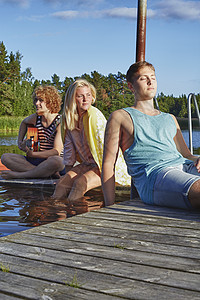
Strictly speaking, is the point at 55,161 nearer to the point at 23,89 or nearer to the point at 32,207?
the point at 32,207

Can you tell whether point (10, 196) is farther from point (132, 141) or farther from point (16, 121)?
point (16, 121)

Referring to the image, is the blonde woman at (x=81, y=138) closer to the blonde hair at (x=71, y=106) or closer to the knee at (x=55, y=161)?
the blonde hair at (x=71, y=106)

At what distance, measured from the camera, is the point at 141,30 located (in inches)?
172

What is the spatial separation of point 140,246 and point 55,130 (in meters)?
3.81

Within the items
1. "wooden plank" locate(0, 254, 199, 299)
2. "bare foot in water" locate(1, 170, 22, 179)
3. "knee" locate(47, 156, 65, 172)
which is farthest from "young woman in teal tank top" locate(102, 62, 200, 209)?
"bare foot in water" locate(1, 170, 22, 179)

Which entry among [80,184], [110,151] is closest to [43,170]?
[80,184]

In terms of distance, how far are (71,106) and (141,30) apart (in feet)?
3.62

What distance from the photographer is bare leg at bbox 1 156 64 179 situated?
18.2 ft

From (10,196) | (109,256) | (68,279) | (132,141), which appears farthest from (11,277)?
(10,196)

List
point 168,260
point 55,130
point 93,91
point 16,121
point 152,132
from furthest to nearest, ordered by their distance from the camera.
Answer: point 16,121 < point 55,130 < point 93,91 < point 152,132 < point 168,260

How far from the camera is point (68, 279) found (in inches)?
62.9

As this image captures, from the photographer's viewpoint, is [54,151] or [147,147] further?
[54,151]

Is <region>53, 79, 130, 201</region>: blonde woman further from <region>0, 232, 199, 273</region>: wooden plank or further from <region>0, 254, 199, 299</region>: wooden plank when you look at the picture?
<region>0, 254, 199, 299</region>: wooden plank

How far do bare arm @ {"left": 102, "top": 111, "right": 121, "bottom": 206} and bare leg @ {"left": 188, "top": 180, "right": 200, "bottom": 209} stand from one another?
72cm
